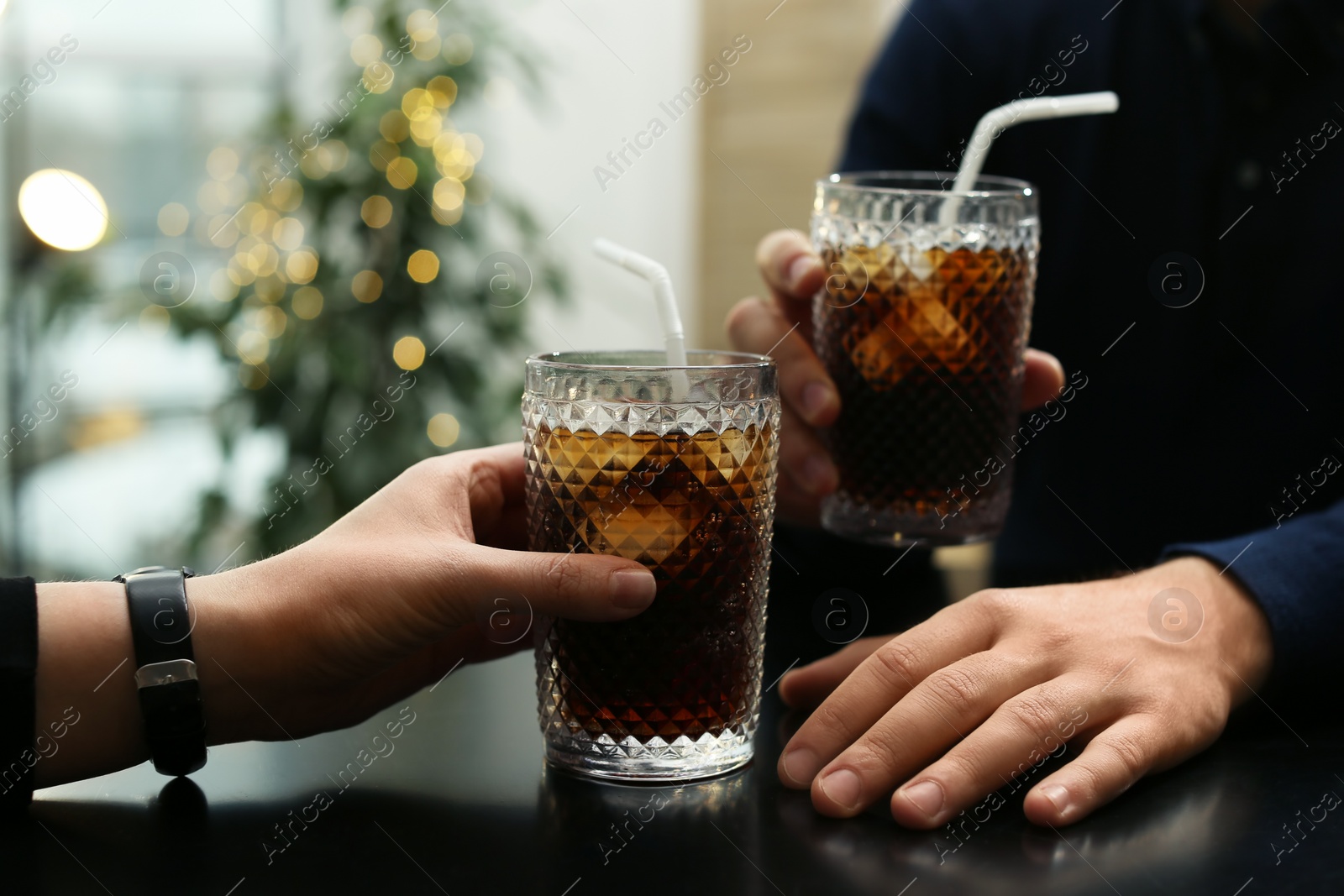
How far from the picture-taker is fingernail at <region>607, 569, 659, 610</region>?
2.19 ft

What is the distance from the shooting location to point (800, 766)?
2.34 ft

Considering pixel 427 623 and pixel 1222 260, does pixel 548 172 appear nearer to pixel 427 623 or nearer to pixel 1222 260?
pixel 1222 260

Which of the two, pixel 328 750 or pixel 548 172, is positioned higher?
pixel 548 172

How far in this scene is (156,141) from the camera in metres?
3.30

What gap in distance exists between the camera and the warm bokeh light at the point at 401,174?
2.52 meters

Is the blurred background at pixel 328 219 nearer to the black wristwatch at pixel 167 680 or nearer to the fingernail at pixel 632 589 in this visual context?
the black wristwatch at pixel 167 680

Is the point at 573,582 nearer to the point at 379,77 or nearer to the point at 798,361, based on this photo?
the point at 798,361

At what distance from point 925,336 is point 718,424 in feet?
1.06

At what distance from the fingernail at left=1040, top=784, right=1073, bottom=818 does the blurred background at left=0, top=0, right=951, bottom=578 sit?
197 cm

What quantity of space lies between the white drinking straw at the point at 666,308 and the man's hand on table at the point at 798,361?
0.78 feet

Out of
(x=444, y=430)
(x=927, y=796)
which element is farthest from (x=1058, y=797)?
(x=444, y=430)

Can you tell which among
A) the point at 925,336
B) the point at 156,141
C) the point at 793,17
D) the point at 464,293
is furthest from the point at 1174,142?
the point at 156,141

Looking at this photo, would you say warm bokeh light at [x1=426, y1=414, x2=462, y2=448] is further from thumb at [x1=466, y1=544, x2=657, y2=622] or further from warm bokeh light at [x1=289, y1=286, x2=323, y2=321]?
thumb at [x1=466, y1=544, x2=657, y2=622]

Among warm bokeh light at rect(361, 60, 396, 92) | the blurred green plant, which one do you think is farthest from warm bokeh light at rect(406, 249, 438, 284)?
warm bokeh light at rect(361, 60, 396, 92)
